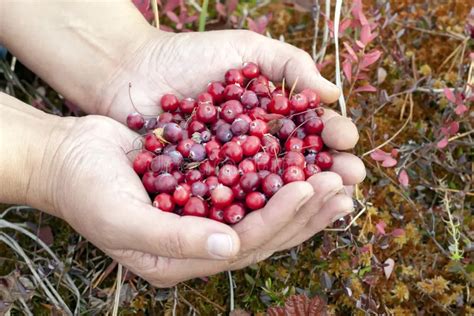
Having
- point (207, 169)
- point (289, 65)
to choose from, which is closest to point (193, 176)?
point (207, 169)

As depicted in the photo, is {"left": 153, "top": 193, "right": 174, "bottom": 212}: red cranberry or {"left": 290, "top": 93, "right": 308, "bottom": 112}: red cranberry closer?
{"left": 153, "top": 193, "right": 174, "bottom": 212}: red cranberry

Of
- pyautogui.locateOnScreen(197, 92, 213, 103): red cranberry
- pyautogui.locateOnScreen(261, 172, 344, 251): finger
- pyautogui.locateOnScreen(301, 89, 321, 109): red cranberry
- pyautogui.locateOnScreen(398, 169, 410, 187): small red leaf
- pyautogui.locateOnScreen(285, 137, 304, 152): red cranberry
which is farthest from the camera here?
pyautogui.locateOnScreen(398, 169, 410, 187): small red leaf

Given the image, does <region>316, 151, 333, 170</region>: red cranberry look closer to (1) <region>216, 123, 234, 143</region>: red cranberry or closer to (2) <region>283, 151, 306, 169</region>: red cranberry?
(2) <region>283, 151, 306, 169</region>: red cranberry

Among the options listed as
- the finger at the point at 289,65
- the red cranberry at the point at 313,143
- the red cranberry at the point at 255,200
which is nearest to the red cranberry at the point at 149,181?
the red cranberry at the point at 255,200

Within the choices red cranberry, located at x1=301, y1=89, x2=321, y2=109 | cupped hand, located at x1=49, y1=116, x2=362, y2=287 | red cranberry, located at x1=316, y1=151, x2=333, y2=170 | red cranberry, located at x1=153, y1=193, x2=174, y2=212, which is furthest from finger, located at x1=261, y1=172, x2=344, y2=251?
red cranberry, located at x1=301, y1=89, x2=321, y2=109

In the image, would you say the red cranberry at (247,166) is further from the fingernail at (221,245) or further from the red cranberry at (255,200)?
the fingernail at (221,245)

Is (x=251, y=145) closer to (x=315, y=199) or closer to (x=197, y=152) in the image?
A: (x=197, y=152)

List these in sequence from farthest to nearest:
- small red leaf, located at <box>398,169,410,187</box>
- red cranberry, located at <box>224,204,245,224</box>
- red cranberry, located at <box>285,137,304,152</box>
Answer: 1. small red leaf, located at <box>398,169,410,187</box>
2. red cranberry, located at <box>285,137,304,152</box>
3. red cranberry, located at <box>224,204,245,224</box>
